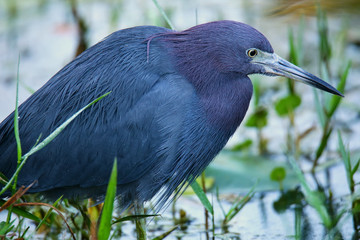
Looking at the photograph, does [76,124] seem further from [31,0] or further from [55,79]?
[31,0]

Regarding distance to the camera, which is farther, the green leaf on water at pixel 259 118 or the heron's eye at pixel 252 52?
the green leaf on water at pixel 259 118

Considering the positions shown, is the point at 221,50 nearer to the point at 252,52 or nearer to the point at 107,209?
the point at 252,52

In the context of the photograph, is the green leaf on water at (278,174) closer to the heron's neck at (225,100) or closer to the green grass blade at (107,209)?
the heron's neck at (225,100)

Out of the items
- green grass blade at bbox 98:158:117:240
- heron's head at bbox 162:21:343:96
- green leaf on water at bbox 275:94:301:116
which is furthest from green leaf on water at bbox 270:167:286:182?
green grass blade at bbox 98:158:117:240

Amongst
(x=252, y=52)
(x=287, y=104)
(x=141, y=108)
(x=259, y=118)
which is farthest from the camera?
(x=259, y=118)

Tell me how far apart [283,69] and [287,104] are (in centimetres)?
122

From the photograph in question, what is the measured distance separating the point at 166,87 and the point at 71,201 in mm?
917

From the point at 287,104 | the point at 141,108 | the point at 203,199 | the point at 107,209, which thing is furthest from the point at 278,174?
the point at 107,209

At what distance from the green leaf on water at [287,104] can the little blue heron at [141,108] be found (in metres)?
1.12

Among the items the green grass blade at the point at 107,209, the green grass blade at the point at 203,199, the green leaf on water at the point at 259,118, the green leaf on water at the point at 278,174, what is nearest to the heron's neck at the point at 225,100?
the green grass blade at the point at 203,199

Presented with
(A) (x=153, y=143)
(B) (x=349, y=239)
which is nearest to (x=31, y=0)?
(A) (x=153, y=143)

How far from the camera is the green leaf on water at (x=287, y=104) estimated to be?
474 cm

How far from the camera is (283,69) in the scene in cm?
360

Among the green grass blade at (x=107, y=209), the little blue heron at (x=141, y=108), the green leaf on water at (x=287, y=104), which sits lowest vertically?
the green grass blade at (x=107, y=209)
